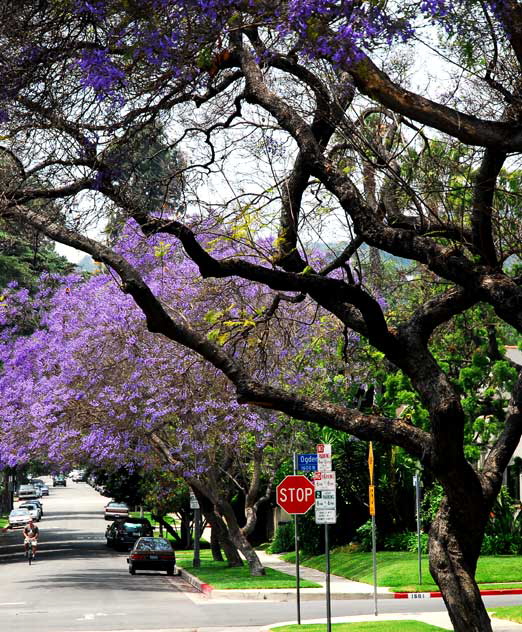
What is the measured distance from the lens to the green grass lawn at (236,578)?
30.7 m

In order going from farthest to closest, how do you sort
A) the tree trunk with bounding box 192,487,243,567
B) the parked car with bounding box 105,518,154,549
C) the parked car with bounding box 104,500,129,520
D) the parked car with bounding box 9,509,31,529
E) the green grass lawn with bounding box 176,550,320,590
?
the parked car with bounding box 104,500,129,520 → the parked car with bounding box 9,509,31,529 → the parked car with bounding box 105,518,154,549 → the tree trunk with bounding box 192,487,243,567 → the green grass lawn with bounding box 176,550,320,590

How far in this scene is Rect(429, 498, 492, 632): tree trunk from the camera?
13289 millimetres

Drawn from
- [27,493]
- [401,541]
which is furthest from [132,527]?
[27,493]

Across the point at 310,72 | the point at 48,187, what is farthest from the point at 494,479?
the point at 48,187

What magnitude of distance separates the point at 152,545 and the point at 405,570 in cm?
1117

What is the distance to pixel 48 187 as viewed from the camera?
593 inches

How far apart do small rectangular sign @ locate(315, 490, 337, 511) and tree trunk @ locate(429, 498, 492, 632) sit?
19.6ft

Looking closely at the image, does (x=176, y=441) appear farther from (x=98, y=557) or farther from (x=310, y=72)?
(x=310, y=72)

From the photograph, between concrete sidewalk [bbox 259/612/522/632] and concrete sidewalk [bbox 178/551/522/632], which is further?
concrete sidewalk [bbox 178/551/522/632]

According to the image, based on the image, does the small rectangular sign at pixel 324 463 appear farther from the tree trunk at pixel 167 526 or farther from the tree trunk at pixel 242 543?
the tree trunk at pixel 167 526

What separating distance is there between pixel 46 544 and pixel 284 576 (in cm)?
2993

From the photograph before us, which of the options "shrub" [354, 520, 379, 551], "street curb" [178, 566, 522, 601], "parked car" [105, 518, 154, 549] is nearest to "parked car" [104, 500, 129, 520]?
"parked car" [105, 518, 154, 549]

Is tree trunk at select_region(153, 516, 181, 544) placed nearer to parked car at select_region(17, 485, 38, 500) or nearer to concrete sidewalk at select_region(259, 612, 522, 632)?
concrete sidewalk at select_region(259, 612, 522, 632)

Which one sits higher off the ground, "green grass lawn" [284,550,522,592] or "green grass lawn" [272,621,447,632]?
"green grass lawn" [284,550,522,592]
